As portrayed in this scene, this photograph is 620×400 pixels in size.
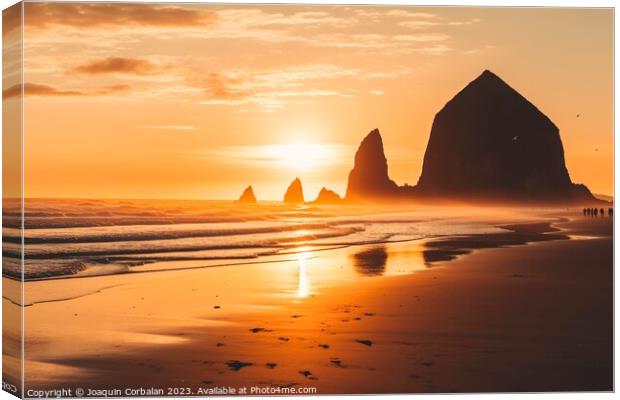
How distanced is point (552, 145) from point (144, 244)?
243 inches

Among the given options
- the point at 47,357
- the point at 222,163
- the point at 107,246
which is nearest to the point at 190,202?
the point at 222,163

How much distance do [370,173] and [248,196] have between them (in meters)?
1.53

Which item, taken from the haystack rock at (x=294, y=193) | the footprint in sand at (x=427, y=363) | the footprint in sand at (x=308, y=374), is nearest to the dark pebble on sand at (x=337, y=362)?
the footprint in sand at (x=308, y=374)

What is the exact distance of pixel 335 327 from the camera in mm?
11188

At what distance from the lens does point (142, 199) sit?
12.4 metres

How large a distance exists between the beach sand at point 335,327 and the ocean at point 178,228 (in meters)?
0.28

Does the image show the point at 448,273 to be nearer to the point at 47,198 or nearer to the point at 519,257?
the point at 519,257

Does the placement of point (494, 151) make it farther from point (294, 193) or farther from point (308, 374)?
point (308, 374)

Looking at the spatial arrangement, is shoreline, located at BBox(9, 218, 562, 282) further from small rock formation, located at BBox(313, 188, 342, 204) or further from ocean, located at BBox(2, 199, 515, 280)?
small rock formation, located at BBox(313, 188, 342, 204)

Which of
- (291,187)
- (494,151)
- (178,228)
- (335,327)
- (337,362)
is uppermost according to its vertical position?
(494,151)

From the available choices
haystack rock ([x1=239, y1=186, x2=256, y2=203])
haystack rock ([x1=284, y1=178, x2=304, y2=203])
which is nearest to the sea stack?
haystack rock ([x1=239, y1=186, x2=256, y2=203])

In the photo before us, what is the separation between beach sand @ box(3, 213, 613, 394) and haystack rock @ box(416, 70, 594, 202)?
835 mm

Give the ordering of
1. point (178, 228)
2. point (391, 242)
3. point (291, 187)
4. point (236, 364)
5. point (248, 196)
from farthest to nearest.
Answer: point (391, 242), point (178, 228), point (248, 196), point (291, 187), point (236, 364)

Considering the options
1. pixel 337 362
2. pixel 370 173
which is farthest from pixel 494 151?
pixel 337 362
